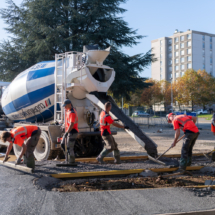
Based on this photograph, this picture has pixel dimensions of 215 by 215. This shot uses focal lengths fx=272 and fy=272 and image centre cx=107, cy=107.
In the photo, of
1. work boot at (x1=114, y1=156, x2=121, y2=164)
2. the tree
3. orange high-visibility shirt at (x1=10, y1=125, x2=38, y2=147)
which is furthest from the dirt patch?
the tree

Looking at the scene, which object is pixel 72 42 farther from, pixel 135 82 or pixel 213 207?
pixel 213 207

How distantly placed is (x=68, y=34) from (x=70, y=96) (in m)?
11.2

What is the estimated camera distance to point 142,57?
1917 cm

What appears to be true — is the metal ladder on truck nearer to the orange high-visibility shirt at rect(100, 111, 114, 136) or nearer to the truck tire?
the truck tire

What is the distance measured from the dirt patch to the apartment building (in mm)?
76979

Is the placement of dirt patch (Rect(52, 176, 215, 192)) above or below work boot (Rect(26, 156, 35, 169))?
below

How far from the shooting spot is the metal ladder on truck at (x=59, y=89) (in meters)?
8.10

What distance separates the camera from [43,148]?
340 inches

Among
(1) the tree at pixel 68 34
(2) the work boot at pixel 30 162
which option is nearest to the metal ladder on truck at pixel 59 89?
(2) the work boot at pixel 30 162

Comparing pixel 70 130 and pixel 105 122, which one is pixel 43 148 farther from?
pixel 105 122

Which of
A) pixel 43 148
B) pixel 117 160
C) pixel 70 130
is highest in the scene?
pixel 70 130

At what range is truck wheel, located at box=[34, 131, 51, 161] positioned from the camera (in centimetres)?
805

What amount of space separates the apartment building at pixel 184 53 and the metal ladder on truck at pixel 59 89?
7464 cm

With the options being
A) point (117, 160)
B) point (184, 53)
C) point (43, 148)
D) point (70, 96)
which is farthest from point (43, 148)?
point (184, 53)
